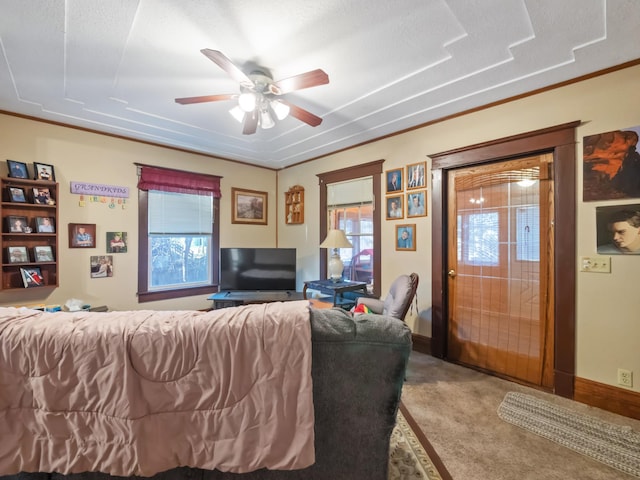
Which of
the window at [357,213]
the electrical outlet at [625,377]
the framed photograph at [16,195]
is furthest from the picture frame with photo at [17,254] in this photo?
the electrical outlet at [625,377]

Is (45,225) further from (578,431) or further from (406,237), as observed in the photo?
(578,431)

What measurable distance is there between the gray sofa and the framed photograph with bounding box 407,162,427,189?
241cm

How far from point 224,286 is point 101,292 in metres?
1.39

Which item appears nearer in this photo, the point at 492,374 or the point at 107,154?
the point at 492,374

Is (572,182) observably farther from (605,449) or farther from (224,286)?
(224,286)

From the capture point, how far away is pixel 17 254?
2.77 metres

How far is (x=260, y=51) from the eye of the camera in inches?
76.7

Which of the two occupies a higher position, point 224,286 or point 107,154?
point 107,154

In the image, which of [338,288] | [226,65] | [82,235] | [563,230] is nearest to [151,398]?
[226,65]

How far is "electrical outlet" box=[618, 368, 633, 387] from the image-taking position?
200 centimetres

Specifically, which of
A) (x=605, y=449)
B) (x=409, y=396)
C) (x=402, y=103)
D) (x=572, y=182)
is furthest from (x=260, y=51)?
(x=605, y=449)

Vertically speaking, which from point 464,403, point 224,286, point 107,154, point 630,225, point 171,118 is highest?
point 171,118

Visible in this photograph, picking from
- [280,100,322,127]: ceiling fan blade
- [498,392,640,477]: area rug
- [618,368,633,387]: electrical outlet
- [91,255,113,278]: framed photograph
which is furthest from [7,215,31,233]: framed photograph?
[618,368,633,387]: electrical outlet

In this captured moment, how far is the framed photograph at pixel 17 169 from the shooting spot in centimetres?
273
